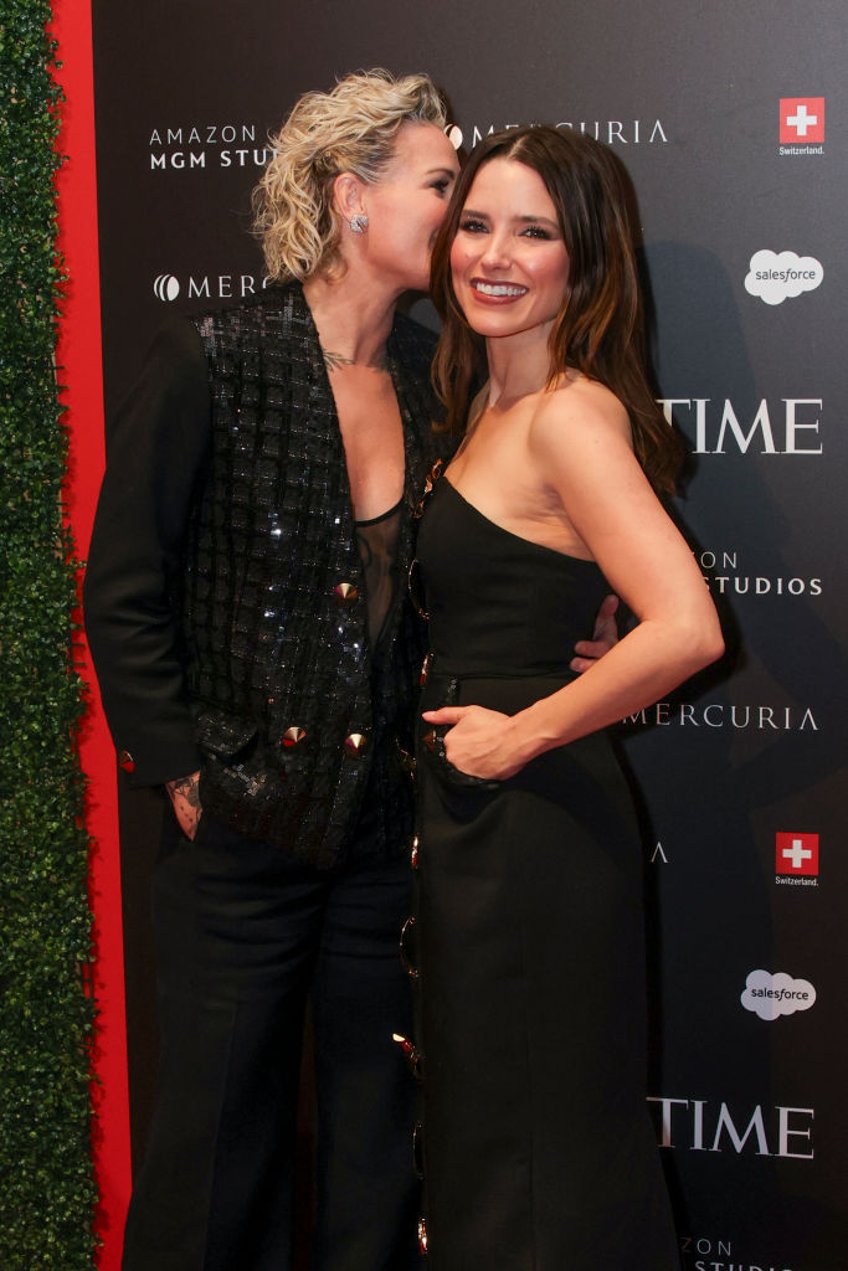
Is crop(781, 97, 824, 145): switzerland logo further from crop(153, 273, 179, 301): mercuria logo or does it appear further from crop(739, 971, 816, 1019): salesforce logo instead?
crop(739, 971, 816, 1019): salesforce logo

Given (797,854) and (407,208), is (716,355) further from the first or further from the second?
(797,854)

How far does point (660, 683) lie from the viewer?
6.07 ft

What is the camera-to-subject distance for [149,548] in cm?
213

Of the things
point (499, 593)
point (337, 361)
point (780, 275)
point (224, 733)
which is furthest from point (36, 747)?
point (780, 275)

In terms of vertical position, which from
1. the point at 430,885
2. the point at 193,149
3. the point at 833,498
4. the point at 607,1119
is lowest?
the point at 607,1119

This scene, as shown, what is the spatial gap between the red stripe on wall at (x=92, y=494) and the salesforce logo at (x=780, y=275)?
124 centimetres

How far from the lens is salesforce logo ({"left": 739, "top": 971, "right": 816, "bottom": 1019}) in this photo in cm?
266

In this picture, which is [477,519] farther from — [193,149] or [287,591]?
[193,149]

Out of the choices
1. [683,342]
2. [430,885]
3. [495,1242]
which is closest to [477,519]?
[430,885]

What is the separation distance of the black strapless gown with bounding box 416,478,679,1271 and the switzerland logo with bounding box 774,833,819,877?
27.5 inches

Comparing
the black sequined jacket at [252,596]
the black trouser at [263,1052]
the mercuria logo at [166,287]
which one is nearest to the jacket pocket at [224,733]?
the black sequined jacket at [252,596]

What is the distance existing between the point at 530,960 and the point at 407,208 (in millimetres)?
1145

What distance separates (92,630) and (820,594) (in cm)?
127

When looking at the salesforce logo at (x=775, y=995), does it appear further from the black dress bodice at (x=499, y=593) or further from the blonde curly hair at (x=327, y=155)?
the blonde curly hair at (x=327, y=155)
